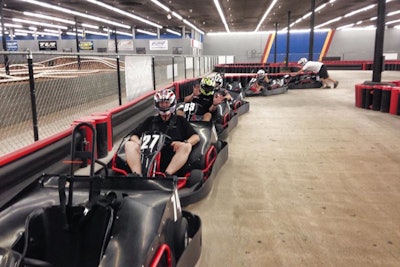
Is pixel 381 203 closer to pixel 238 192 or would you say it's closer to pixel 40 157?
pixel 238 192

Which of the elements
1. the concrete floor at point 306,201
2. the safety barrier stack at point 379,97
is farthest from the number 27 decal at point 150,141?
the safety barrier stack at point 379,97

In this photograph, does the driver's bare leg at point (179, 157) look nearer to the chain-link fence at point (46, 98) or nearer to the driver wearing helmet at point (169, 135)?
the driver wearing helmet at point (169, 135)

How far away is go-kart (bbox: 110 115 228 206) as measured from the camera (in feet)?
9.28

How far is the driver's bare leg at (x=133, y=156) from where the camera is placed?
2.82 m

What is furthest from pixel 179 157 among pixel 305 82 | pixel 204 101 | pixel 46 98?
pixel 305 82

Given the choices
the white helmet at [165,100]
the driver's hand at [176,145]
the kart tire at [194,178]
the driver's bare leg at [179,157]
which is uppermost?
the white helmet at [165,100]

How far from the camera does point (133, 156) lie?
2877mm

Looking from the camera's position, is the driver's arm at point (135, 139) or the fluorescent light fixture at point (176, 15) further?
the fluorescent light fixture at point (176, 15)

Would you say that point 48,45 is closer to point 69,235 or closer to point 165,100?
point 165,100

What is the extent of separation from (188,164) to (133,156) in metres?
0.52

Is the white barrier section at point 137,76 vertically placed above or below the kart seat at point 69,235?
above

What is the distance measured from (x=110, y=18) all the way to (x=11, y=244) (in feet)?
74.0

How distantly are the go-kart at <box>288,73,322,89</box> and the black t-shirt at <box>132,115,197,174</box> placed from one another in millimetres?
10212

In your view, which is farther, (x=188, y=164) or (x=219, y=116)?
(x=219, y=116)
